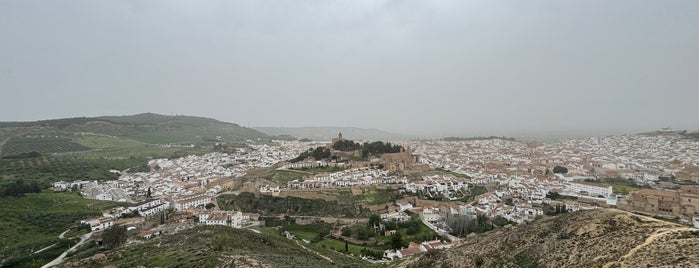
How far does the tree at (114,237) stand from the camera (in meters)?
25.7

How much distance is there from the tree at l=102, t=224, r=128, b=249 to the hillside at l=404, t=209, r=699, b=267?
21.5 m

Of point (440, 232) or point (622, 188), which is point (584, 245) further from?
→ point (622, 188)

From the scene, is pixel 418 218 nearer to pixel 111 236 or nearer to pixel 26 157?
pixel 111 236

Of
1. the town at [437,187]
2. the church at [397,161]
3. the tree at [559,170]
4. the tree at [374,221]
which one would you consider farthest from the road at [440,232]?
the tree at [559,170]

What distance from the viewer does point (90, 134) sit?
9594 centimetres

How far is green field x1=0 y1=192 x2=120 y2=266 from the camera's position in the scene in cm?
2816

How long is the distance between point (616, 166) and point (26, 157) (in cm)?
9236

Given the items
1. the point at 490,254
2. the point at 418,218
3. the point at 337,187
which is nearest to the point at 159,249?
the point at 490,254

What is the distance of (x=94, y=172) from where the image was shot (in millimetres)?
57594

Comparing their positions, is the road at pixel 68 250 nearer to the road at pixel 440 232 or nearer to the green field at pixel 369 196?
the green field at pixel 369 196

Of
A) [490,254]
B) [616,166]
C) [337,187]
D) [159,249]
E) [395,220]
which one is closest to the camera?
[490,254]

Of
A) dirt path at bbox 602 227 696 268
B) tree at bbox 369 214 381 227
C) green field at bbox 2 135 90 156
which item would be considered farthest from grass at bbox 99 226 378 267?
green field at bbox 2 135 90 156

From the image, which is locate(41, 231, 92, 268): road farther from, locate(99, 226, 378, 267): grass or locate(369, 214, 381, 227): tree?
locate(369, 214, 381, 227): tree

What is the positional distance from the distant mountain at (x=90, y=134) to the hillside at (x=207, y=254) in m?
74.7
